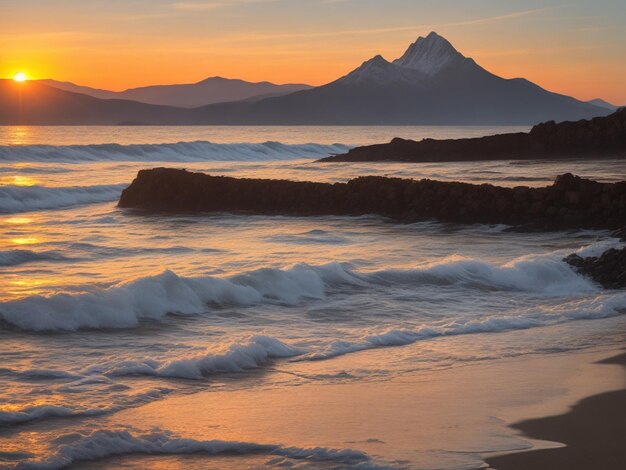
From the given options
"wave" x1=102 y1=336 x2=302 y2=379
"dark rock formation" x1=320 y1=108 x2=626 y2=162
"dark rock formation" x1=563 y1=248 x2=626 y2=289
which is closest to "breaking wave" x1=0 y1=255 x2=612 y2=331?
"dark rock formation" x1=563 y1=248 x2=626 y2=289

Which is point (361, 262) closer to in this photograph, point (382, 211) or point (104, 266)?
point (104, 266)

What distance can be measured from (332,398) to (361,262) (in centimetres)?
662

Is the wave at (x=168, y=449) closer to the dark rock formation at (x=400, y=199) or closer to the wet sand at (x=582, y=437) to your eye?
the wet sand at (x=582, y=437)

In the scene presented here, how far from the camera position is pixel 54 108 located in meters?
180

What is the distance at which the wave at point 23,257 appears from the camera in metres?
13.9

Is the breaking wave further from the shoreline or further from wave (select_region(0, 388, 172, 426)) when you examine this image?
wave (select_region(0, 388, 172, 426))

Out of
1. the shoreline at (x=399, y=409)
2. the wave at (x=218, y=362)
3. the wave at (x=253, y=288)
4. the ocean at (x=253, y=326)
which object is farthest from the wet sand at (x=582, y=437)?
the wave at (x=253, y=288)

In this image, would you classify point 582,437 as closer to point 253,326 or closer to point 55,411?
point 55,411

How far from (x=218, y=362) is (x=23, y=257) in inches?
271

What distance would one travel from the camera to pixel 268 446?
20.6ft

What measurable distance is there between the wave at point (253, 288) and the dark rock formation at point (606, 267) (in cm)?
14

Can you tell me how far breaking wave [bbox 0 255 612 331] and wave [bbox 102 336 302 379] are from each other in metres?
1.70

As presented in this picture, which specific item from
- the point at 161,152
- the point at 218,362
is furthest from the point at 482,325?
the point at 161,152

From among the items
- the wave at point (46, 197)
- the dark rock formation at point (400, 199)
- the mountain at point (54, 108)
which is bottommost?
the wave at point (46, 197)
